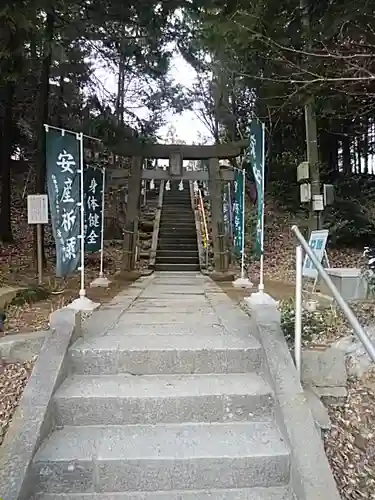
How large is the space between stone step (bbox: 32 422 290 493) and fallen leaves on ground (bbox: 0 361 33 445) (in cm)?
36

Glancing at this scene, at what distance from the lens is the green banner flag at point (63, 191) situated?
216 inches

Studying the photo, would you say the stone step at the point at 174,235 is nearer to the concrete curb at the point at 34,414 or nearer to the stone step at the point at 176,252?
the stone step at the point at 176,252

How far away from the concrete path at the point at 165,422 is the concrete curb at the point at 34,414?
8 cm

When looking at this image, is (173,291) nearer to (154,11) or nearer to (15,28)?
(15,28)

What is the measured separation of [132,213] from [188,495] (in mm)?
7503

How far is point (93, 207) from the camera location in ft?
25.2

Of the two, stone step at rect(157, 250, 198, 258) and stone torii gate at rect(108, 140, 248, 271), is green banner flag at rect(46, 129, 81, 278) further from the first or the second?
stone step at rect(157, 250, 198, 258)

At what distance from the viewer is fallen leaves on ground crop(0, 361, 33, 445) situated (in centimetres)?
263

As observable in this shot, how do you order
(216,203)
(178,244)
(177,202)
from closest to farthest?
(216,203)
(178,244)
(177,202)

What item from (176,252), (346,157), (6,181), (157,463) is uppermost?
(346,157)

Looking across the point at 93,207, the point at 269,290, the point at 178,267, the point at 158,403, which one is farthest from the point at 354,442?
the point at 178,267

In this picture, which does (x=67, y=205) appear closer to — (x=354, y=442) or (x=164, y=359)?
(x=164, y=359)

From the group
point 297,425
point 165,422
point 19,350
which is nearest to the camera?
point 297,425

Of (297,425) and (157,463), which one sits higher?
(297,425)
